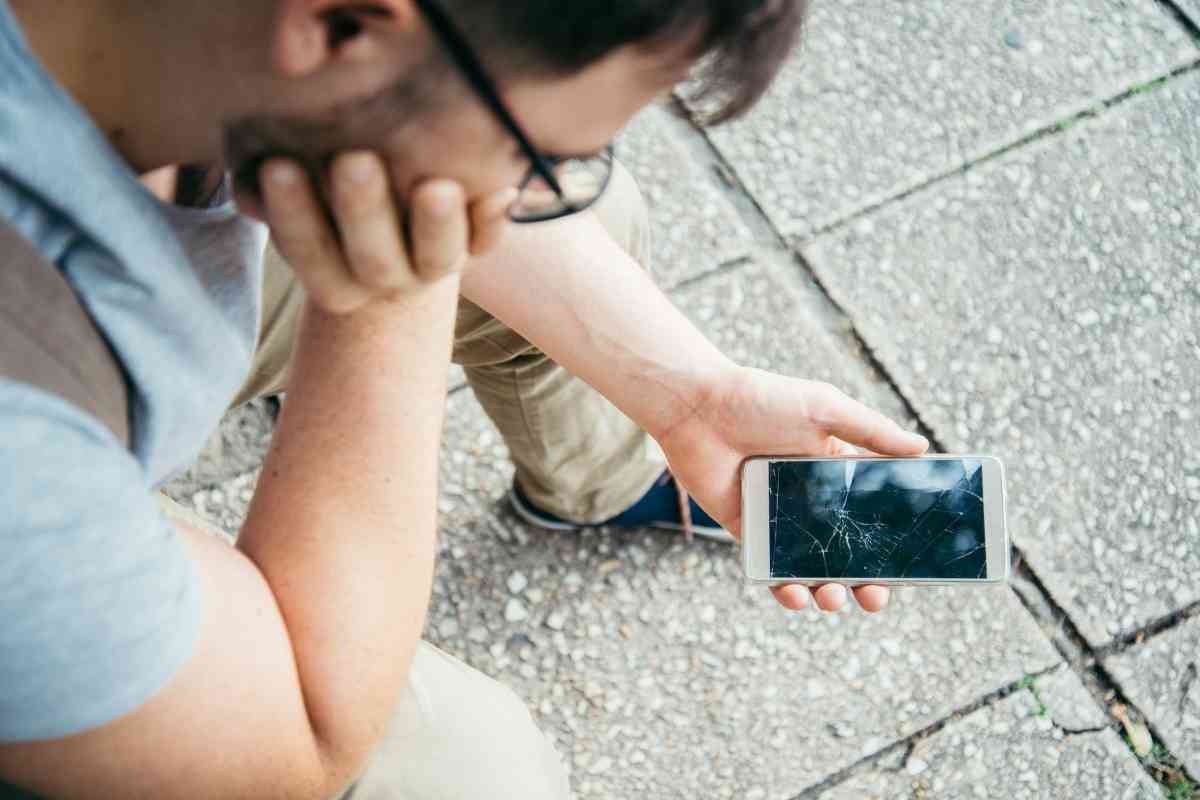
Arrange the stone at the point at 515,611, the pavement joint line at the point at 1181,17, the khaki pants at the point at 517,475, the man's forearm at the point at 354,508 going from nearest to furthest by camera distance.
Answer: the man's forearm at the point at 354,508 < the khaki pants at the point at 517,475 < the stone at the point at 515,611 < the pavement joint line at the point at 1181,17

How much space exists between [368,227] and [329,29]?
0.19 m

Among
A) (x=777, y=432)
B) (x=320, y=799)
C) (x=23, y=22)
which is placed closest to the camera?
(x=23, y=22)

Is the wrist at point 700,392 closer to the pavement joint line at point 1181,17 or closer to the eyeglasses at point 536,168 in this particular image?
the eyeglasses at point 536,168

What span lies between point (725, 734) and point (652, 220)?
1.10m

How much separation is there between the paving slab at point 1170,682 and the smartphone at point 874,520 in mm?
573

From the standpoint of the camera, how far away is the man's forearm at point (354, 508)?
1307 millimetres

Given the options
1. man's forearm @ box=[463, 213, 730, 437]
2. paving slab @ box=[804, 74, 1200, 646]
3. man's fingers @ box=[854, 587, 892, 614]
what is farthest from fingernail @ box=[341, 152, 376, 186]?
paving slab @ box=[804, 74, 1200, 646]

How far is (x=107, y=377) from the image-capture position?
1.07 metres

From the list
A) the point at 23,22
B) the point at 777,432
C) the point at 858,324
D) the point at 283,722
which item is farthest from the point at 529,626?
the point at 23,22

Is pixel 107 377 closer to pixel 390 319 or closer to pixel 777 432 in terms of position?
pixel 390 319

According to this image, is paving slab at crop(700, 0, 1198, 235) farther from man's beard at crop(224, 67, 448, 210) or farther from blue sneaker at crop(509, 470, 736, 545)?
man's beard at crop(224, 67, 448, 210)

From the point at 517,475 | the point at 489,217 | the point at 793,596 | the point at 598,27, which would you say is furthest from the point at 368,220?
the point at 517,475

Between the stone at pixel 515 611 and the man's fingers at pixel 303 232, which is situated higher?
the man's fingers at pixel 303 232

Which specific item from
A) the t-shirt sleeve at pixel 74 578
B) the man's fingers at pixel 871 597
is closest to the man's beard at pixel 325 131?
the t-shirt sleeve at pixel 74 578
